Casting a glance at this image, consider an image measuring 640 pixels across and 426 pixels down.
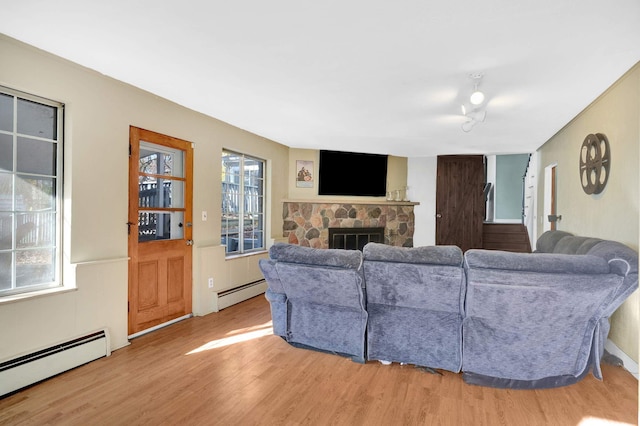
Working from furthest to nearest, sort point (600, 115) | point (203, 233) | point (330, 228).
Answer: point (330, 228), point (203, 233), point (600, 115)

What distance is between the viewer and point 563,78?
2748 millimetres

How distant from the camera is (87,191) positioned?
2791 millimetres

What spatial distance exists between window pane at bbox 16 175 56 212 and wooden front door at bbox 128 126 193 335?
2.09ft

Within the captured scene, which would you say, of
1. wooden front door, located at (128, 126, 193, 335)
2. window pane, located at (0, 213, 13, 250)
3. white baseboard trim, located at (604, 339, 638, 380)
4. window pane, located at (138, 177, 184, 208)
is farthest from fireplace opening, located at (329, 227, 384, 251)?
window pane, located at (0, 213, 13, 250)

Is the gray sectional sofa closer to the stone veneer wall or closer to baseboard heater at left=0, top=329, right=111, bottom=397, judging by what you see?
baseboard heater at left=0, top=329, right=111, bottom=397

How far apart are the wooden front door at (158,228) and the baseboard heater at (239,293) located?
0.44 m

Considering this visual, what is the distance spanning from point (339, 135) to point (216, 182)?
188 centimetres

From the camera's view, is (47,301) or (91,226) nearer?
(47,301)

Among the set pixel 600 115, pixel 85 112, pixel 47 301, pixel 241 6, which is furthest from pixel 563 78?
pixel 47 301

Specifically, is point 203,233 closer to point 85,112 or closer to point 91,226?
point 91,226

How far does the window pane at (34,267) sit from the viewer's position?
245cm

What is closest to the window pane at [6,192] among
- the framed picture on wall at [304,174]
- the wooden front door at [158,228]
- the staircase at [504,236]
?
the wooden front door at [158,228]

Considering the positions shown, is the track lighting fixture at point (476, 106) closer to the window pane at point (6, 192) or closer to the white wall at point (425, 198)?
the white wall at point (425, 198)

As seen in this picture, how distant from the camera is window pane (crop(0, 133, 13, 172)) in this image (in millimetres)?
2341
